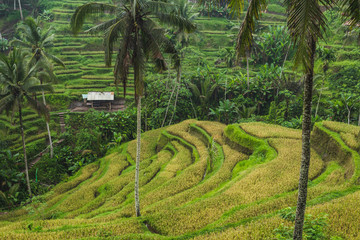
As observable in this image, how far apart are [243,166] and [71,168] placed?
12795 mm

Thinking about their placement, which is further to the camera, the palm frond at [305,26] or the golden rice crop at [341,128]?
the golden rice crop at [341,128]

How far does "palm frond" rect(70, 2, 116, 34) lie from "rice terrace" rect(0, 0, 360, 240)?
0.04 metres

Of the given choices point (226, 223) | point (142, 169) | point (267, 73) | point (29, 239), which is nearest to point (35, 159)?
point (142, 169)

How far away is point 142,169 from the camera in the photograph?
46.7 ft

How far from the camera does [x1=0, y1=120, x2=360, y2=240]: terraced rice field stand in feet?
20.9

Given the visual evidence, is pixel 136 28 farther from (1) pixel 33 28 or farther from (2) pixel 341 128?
(1) pixel 33 28

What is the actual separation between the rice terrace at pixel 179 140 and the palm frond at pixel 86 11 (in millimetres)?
35

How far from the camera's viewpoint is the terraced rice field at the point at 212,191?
20.9 feet

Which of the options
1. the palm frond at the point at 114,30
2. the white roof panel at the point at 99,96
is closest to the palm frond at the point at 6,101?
the palm frond at the point at 114,30

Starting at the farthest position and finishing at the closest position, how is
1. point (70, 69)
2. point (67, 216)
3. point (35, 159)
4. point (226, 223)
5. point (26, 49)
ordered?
1. point (70, 69)
2. point (35, 159)
3. point (26, 49)
4. point (67, 216)
5. point (226, 223)

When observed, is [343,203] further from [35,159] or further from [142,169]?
[35,159]

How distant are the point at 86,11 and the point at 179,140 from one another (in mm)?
10698

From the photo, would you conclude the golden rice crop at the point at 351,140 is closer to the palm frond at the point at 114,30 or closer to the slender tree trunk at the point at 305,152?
the slender tree trunk at the point at 305,152

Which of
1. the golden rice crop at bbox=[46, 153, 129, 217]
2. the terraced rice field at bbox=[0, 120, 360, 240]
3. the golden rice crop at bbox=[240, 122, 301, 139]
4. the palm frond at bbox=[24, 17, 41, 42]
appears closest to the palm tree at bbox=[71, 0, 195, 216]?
the terraced rice field at bbox=[0, 120, 360, 240]
